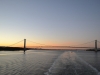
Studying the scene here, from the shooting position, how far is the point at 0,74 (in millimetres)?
11133

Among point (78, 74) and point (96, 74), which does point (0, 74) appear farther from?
point (96, 74)

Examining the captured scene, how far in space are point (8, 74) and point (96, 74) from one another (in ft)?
19.4

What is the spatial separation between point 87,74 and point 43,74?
299 cm

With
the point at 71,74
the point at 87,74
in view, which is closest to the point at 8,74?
the point at 71,74

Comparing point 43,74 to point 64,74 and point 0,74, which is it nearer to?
point 64,74

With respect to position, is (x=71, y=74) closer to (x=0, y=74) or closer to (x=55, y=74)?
(x=55, y=74)

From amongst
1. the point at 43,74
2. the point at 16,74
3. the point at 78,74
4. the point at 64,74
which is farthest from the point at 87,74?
the point at 16,74

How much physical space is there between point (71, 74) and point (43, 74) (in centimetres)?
190

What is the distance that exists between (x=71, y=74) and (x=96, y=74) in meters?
1.73

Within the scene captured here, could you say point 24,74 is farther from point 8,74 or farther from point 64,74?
point 64,74

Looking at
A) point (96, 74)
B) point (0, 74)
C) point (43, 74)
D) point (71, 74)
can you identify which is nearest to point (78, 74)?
point (71, 74)

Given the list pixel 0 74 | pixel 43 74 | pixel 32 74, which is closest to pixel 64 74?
pixel 43 74

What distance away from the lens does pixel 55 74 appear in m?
11.3

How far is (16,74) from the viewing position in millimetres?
11344
